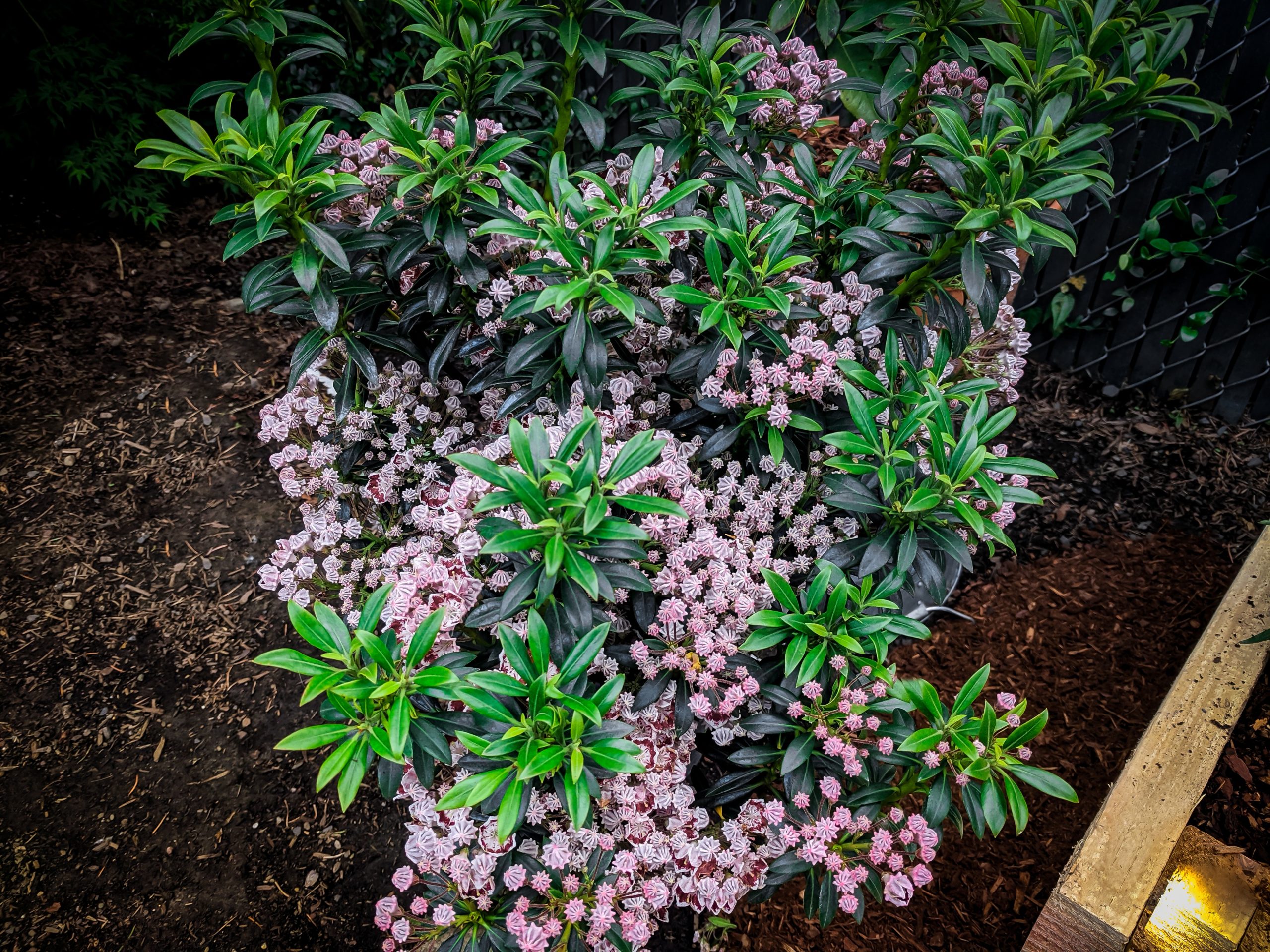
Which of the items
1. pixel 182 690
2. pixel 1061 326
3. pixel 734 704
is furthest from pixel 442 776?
pixel 1061 326

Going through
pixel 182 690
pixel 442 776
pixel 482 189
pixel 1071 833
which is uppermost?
pixel 482 189

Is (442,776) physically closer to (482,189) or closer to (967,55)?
(482,189)

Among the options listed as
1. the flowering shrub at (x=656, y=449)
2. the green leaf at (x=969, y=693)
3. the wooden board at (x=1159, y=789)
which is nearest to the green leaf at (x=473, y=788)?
the flowering shrub at (x=656, y=449)

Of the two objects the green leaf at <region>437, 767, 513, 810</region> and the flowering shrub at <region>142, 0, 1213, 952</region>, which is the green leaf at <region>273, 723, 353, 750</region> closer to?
the flowering shrub at <region>142, 0, 1213, 952</region>

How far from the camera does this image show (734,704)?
4.83 ft

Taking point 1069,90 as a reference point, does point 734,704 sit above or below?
below

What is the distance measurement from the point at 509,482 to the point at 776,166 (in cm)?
147

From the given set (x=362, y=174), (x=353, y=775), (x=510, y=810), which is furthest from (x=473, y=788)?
(x=362, y=174)

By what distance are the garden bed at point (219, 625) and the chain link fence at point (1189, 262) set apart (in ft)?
0.56

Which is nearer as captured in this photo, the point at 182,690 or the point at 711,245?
the point at 711,245

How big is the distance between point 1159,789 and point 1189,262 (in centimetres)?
247

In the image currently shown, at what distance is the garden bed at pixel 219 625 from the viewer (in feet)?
6.88

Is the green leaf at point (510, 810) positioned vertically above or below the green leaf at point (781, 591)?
below

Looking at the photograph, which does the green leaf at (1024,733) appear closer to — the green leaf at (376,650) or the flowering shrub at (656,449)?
the flowering shrub at (656,449)
